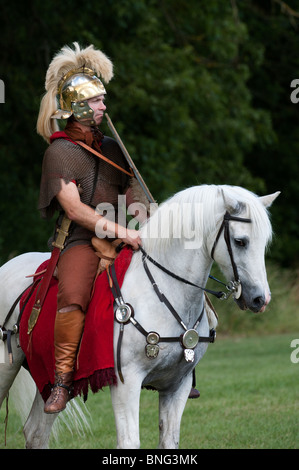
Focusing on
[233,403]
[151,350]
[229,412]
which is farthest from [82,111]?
[233,403]

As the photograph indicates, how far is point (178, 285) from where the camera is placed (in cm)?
501

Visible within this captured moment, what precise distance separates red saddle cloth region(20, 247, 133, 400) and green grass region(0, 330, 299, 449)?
6.63 feet

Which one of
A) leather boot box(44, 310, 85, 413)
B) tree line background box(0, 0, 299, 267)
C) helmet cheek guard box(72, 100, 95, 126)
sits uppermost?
tree line background box(0, 0, 299, 267)

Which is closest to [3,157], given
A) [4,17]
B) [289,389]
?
[4,17]

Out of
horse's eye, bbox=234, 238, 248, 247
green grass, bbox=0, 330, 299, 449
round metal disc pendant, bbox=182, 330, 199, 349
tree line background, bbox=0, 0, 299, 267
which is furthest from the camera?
tree line background, bbox=0, 0, 299, 267

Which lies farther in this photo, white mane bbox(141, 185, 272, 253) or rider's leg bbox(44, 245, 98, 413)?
rider's leg bbox(44, 245, 98, 413)

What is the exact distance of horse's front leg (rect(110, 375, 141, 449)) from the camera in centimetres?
480

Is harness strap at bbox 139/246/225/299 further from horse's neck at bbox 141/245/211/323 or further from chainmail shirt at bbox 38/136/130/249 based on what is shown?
chainmail shirt at bbox 38/136/130/249

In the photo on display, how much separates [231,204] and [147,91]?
12.9 metres

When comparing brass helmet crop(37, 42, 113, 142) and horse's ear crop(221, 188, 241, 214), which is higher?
brass helmet crop(37, 42, 113, 142)

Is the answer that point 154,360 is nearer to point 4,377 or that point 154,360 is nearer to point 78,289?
point 78,289

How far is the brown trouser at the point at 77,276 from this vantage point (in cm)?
499

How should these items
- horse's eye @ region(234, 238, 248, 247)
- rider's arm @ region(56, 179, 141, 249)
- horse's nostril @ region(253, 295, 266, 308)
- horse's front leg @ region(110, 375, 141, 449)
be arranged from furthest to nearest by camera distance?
1. rider's arm @ region(56, 179, 141, 249)
2. horse's front leg @ region(110, 375, 141, 449)
3. horse's eye @ region(234, 238, 248, 247)
4. horse's nostril @ region(253, 295, 266, 308)

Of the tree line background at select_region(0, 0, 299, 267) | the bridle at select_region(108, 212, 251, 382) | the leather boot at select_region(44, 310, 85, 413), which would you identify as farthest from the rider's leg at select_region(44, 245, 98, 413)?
the tree line background at select_region(0, 0, 299, 267)
